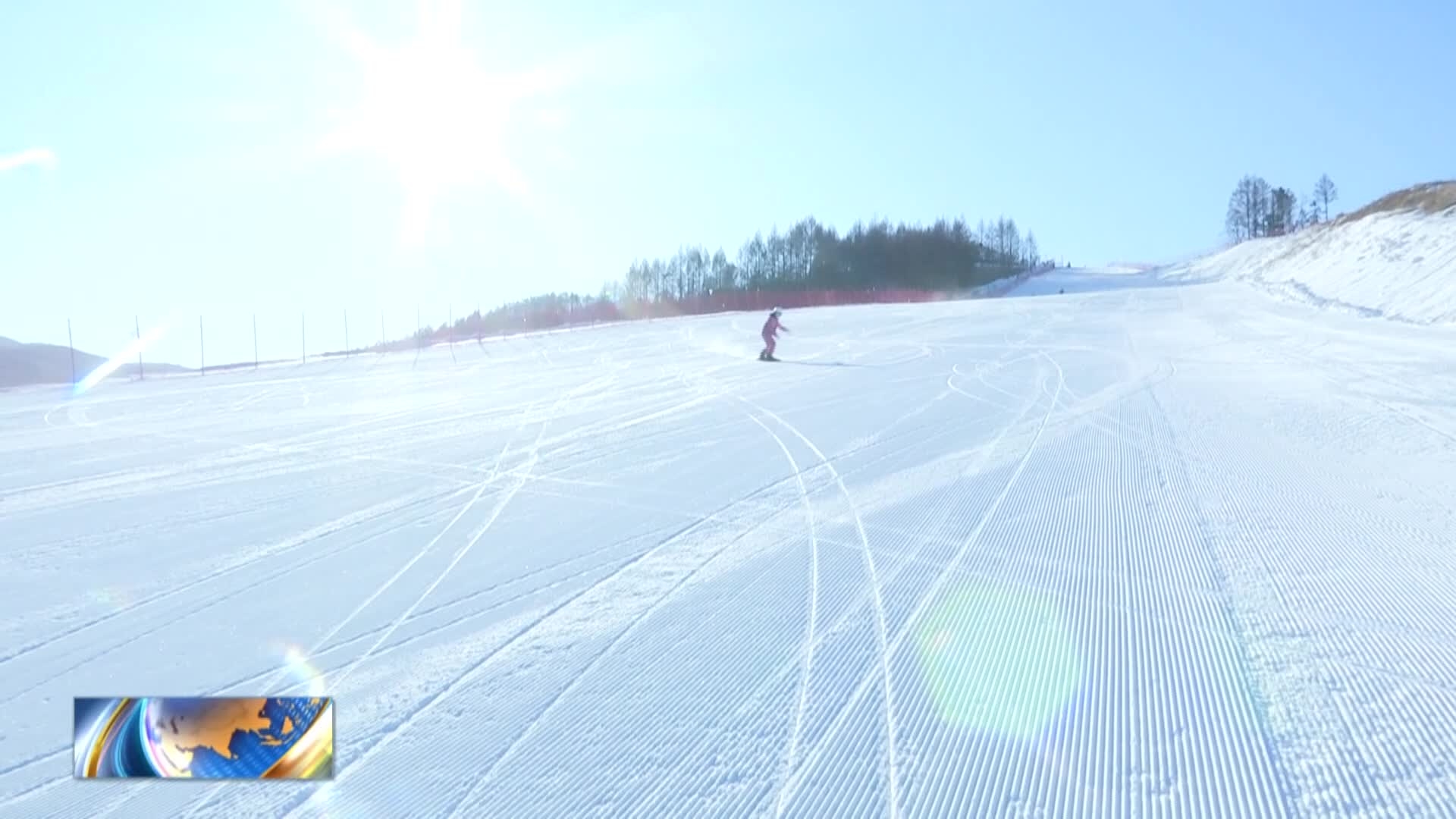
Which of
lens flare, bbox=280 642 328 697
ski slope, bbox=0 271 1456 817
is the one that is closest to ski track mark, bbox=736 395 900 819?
ski slope, bbox=0 271 1456 817

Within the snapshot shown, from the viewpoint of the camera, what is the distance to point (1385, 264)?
117 feet

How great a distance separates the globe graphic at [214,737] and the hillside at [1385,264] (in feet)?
90.5

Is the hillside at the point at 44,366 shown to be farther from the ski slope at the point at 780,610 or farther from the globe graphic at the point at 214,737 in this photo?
the globe graphic at the point at 214,737

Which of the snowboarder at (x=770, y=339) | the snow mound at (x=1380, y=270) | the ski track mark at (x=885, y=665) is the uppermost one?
the snow mound at (x=1380, y=270)

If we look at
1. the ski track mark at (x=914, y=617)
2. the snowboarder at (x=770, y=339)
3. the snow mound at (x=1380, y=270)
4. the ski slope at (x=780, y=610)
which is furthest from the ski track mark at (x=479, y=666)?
the snow mound at (x=1380, y=270)

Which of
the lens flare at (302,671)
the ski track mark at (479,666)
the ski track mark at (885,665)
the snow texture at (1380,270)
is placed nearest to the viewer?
the ski track mark at (885,665)

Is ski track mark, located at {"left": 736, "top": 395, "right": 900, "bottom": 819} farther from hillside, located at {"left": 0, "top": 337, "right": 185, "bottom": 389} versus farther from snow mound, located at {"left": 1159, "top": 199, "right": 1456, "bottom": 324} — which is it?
hillside, located at {"left": 0, "top": 337, "right": 185, "bottom": 389}

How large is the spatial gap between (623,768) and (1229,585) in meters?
3.72

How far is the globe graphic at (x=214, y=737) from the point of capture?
3891 mm

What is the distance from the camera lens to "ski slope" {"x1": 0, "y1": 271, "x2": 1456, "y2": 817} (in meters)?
3.84

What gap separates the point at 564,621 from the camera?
5.52m

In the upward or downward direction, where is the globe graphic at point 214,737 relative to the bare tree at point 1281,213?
downward
